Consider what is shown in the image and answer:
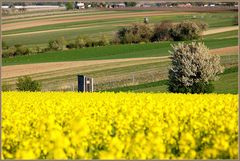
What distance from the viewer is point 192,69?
37.7 m

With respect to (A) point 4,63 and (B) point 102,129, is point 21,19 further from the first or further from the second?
(B) point 102,129

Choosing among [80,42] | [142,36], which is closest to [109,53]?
[80,42]

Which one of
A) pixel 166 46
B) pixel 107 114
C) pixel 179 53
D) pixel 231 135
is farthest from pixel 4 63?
pixel 231 135

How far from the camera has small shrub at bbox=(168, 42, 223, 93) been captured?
36.7 m

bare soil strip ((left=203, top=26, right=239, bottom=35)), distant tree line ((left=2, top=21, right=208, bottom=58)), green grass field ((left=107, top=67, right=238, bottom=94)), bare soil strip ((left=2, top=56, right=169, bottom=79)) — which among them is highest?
green grass field ((left=107, top=67, right=238, bottom=94))

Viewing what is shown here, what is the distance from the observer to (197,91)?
116 feet

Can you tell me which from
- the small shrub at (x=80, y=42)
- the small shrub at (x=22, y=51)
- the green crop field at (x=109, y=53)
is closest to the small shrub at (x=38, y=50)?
the small shrub at (x=22, y=51)

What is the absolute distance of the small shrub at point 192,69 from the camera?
120ft

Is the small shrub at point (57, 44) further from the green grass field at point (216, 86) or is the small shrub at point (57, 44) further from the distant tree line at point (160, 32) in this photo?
the green grass field at point (216, 86)

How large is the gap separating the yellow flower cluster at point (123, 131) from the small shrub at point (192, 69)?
2065 centimetres

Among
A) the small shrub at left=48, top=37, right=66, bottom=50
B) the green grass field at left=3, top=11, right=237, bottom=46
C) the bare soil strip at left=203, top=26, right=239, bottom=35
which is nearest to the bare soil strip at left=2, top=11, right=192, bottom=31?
the green grass field at left=3, top=11, right=237, bottom=46

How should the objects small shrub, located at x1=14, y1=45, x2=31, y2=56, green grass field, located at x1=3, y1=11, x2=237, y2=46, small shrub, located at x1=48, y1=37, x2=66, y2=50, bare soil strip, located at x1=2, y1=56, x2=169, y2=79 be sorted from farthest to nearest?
1. green grass field, located at x1=3, y1=11, x2=237, y2=46
2. small shrub, located at x1=48, y1=37, x2=66, y2=50
3. small shrub, located at x1=14, y1=45, x2=31, y2=56
4. bare soil strip, located at x1=2, y1=56, x2=169, y2=79

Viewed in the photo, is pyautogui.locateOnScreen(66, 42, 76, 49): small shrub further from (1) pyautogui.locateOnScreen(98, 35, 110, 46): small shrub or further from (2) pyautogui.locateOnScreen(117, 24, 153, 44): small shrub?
(2) pyautogui.locateOnScreen(117, 24, 153, 44): small shrub

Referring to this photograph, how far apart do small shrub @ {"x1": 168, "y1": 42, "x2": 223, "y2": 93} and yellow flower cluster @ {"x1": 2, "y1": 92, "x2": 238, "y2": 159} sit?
20.7m
